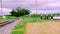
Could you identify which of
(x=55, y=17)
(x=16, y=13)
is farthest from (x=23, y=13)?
(x=55, y=17)

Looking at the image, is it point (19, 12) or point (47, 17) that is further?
point (19, 12)

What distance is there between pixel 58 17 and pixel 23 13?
22.0 meters

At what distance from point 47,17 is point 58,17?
2022 mm

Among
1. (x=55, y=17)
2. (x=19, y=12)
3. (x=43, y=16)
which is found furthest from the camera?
(x=19, y=12)

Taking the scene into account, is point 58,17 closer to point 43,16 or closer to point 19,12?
point 43,16

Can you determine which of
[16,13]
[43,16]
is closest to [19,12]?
[16,13]

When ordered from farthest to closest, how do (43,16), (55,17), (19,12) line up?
1. (19,12)
2. (43,16)
3. (55,17)

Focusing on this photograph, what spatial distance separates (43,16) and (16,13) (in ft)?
58.1

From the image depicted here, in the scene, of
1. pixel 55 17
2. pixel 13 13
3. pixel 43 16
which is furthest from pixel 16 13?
pixel 55 17

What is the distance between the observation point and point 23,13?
5706 centimetres

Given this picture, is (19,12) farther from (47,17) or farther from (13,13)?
(47,17)

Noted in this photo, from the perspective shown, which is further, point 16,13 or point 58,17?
point 16,13

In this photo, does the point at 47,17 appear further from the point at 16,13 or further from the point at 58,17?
the point at 16,13

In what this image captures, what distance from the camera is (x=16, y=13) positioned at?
5534cm
